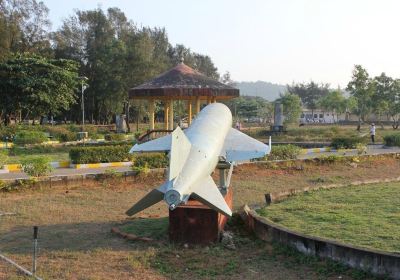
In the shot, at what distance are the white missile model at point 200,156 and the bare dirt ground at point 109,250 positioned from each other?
88 centimetres

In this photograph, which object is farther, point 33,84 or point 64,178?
point 33,84

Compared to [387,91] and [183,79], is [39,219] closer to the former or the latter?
[183,79]

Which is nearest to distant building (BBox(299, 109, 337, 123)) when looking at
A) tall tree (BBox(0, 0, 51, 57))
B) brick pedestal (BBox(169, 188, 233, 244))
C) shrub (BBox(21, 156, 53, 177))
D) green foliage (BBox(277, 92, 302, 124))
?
green foliage (BBox(277, 92, 302, 124))

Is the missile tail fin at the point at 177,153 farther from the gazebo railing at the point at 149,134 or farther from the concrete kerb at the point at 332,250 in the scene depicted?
the gazebo railing at the point at 149,134

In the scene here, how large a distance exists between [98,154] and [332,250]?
44.3 feet

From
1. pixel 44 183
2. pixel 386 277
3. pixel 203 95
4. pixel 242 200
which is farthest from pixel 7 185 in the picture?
pixel 203 95

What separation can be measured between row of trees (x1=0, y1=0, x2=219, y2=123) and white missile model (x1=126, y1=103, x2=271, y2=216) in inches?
1044

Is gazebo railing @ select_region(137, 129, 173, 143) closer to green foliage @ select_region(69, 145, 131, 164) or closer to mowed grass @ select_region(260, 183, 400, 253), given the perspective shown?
green foliage @ select_region(69, 145, 131, 164)

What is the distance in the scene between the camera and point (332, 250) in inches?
295

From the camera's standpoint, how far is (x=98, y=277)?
7031 mm

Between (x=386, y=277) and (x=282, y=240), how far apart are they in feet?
6.79

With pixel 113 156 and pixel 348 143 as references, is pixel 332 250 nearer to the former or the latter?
pixel 113 156

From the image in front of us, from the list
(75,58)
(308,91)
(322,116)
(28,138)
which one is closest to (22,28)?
(75,58)

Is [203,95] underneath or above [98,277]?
above
